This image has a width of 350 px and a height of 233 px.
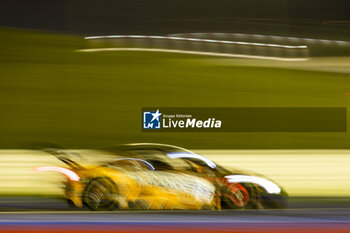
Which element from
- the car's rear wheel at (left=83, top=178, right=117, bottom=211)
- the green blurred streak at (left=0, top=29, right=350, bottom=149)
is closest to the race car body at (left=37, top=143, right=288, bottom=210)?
the car's rear wheel at (left=83, top=178, right=117, bottom=211)

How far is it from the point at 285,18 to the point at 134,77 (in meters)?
1.35

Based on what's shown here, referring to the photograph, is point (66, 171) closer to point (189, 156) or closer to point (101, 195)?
point (101, 195)

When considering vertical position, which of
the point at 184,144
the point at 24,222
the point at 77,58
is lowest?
the point at 24,222

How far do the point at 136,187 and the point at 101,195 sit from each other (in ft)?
→ 0.98

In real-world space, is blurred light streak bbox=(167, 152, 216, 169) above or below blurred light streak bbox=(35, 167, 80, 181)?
above

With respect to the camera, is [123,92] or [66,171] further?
[123,92]

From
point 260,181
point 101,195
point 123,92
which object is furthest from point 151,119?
point 260,181

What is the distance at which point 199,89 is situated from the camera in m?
4.50

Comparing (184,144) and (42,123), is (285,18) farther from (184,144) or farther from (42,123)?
(42,123)

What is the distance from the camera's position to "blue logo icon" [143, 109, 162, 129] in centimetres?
441

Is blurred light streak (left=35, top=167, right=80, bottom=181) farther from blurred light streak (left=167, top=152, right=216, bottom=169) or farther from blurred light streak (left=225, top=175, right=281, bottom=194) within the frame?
blurred light streak (left=225, top=175, right=281, bottom=194)

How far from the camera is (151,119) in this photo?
174 inches

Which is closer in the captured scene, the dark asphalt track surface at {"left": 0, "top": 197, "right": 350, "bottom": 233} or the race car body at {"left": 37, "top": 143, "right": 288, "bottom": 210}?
the dark asphalt track surface at {"left": 0, "top": 197, "right": 350, "bottom": 233}

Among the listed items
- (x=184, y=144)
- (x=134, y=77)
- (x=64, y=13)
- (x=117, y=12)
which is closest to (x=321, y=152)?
(x=184, y=144)
